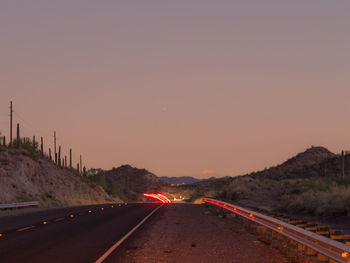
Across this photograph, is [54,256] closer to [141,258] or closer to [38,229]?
[141,258]

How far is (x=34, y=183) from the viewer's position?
172 feet

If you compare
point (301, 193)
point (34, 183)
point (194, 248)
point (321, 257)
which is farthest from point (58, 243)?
point (34, 183)

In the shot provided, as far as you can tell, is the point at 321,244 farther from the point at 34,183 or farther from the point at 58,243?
the point at 34,183

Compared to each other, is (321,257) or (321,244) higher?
(321,244)

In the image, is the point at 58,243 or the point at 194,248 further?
the point at 58,243

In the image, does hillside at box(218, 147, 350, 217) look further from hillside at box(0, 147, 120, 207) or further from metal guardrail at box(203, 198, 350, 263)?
hillside at box(0, 147, 120, 207)

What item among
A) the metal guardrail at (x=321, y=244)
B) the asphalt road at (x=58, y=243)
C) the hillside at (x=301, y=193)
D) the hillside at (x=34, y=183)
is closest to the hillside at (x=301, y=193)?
the hillside at (x=301, y=193)

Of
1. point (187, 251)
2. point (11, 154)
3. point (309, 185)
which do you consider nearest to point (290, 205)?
point (309, 185)

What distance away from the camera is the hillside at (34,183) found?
43812mm

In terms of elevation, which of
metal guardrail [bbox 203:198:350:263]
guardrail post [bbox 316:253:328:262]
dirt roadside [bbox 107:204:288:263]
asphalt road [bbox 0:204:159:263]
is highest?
metal guardrail [bbox 203:198:350:263]

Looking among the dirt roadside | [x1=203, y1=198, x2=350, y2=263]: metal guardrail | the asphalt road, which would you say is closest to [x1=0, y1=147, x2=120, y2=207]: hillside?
the asphalt road

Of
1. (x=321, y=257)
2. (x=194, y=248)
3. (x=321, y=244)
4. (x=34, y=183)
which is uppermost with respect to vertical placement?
(x=34, y=183)

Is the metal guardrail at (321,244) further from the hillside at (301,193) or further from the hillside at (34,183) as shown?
the hillside at (34,183)

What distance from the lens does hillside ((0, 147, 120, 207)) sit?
4381 centimetres
